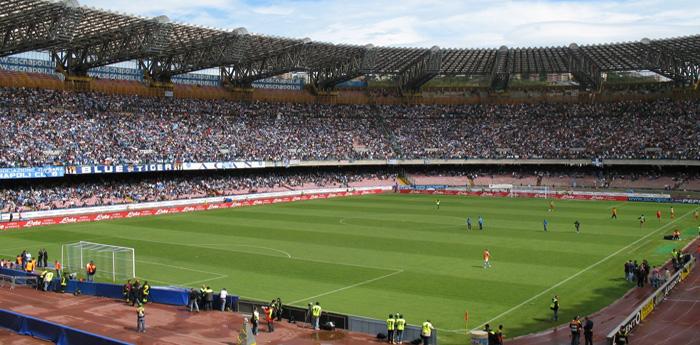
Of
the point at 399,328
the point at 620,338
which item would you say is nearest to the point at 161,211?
the point at 399,328

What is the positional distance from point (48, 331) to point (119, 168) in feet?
148

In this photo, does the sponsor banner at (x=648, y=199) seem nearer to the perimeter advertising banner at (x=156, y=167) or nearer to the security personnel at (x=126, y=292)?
the perimeter advertising banner at (x=156, y=167)

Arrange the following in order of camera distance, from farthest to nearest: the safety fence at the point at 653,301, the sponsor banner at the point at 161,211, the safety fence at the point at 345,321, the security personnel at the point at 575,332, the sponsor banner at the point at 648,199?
the sponsor banner at the point at 648,199 < the sponsor banner at the point at 161,211 < the safety fence at the point at 653,301 < the safety fence at the point at 345,321 < the security personnel at the point at 575,332

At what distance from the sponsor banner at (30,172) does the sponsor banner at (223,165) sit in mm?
14387

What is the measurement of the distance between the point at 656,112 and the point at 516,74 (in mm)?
20395

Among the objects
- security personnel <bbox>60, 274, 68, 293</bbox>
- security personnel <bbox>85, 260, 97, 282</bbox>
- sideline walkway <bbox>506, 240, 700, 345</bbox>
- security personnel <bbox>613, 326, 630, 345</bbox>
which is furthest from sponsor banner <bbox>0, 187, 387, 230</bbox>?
security personnel <bbox>613, 326, 630, 345</bbox>

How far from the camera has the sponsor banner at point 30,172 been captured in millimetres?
56844

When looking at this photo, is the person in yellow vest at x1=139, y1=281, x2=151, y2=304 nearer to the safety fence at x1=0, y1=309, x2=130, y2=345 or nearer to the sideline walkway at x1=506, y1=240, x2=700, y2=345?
the safety fence at x1=0, y1=309, x2=130, y2=345

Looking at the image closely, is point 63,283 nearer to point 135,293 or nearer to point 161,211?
point 135,293

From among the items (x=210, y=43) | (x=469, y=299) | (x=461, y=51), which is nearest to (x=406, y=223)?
(x=469, y=299)

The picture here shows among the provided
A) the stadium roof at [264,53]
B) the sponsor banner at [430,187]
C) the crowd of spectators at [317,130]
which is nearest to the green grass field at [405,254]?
the crowd of spectators at [317,130]

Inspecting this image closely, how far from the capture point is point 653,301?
2636 cm

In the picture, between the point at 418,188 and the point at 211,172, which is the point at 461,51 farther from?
the point at 211,172

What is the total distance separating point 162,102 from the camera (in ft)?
276
